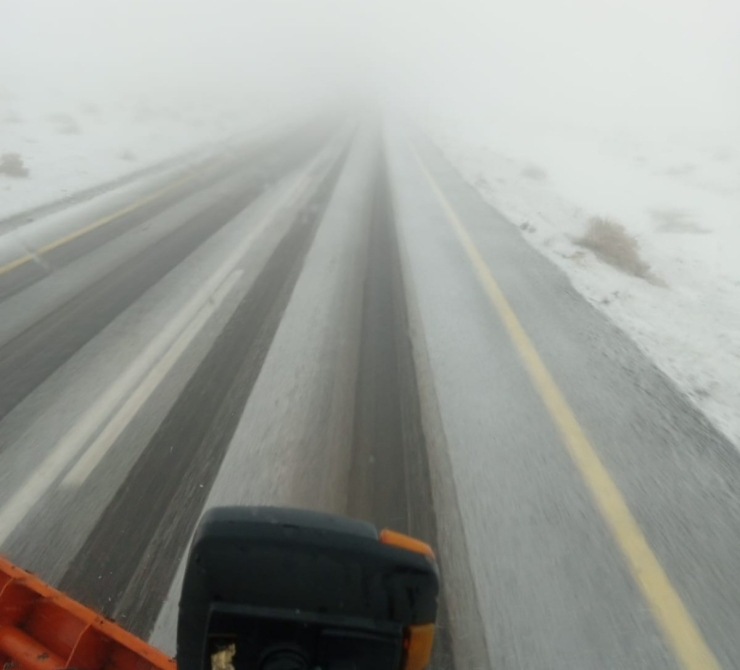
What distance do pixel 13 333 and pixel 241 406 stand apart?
2.60 m

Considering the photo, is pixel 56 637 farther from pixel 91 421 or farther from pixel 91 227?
pixel 91 227

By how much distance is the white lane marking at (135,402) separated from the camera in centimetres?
309

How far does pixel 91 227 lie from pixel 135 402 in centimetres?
521

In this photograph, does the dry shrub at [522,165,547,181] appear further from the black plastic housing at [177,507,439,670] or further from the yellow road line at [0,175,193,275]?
the black plastic housing at [177,507,439,670]

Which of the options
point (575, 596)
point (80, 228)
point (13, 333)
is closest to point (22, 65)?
point (80, 228)

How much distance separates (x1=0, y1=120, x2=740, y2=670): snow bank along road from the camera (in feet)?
7.89

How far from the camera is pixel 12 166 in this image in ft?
33.4

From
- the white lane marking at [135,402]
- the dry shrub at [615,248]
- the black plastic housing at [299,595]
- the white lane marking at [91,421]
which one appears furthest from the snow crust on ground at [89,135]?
the dry shrub at [615,248]

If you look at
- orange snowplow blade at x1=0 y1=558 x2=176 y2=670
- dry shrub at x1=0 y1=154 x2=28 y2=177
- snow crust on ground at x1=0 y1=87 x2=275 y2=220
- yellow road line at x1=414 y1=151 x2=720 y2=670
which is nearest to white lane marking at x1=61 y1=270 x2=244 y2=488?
orange snowplow blade at x1=0 y1=558 x2=176 y2=670

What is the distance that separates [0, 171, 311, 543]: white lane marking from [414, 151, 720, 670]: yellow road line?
3.24 m

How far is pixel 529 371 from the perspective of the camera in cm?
433

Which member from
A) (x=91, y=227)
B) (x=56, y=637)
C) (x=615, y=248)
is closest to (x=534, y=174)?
(x=615, y=248)

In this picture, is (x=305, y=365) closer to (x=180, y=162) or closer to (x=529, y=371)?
(x=529, y=371)

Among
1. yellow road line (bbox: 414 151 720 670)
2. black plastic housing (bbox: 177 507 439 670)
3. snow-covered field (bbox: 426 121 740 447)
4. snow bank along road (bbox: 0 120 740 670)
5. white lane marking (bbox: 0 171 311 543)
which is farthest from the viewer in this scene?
snow-covered field (bbox: 426 121 740 447)
